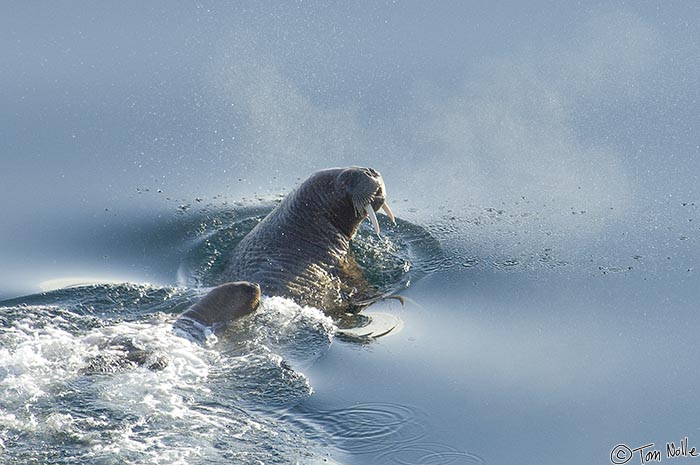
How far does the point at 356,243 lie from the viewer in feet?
48.5

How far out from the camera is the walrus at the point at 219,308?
1178cm

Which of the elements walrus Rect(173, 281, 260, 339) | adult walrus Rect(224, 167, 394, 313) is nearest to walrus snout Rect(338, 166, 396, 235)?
adult walrus Rect(224, 167, 394, 313)

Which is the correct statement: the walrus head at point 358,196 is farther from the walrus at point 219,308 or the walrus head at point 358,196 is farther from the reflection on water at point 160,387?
the walrus at point 219,308

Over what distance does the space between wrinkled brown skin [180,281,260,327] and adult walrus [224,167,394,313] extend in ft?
3.50

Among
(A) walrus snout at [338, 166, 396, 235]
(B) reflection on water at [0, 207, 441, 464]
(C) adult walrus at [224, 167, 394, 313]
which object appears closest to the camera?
(B) reflection on water at [0, 207, 441, 464]

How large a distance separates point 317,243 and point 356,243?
88cm

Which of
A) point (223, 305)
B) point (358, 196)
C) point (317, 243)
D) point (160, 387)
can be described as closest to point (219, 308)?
point (223, 305)

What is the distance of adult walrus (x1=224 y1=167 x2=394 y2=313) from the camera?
43.9ft

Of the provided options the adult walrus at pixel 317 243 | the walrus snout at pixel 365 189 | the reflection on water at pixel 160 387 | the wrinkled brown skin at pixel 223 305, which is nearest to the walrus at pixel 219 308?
the wrinkled brown skin at pixel 223 305

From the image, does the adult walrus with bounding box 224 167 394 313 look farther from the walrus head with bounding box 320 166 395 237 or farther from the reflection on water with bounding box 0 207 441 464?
the reflection on water with bounding box 0 207 441 464

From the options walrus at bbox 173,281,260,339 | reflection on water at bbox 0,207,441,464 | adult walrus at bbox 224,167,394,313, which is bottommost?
reflection on water at bbox 0,207,441,464

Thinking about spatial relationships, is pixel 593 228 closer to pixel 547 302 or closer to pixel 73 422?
pixel 547 302

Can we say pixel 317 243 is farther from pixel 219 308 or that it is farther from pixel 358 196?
pixel 219 308

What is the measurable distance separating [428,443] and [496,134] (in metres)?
6.51
